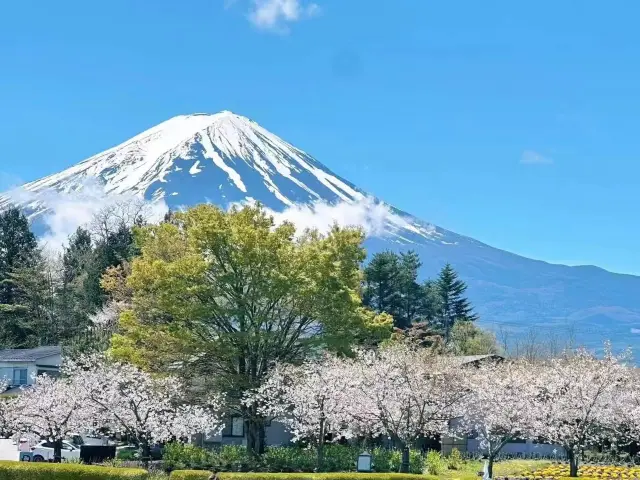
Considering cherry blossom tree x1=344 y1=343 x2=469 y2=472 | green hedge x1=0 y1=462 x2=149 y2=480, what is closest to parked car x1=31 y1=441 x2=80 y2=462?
green hedge x1=0 y1=462 x2=149 y2=480

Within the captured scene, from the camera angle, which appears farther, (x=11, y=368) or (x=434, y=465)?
(x=11, y=368)

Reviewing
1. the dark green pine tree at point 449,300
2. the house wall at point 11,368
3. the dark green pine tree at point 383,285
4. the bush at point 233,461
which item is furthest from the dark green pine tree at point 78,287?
the dark green pine tree at point 449,300

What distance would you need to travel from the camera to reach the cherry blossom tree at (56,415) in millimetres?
28766

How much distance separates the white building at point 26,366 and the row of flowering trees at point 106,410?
19.5 m

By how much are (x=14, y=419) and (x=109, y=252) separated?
30306mm

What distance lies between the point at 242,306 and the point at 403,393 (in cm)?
791

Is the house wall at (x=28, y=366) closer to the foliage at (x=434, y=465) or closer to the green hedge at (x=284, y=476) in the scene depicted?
the foliage at (x=434, y=465)

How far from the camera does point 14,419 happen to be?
2956 centimetres

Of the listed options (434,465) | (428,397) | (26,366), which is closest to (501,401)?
(434,465)

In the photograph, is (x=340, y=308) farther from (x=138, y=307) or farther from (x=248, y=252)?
(x=138, y=307)

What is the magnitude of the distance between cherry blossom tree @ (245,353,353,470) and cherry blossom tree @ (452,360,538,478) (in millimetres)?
5658

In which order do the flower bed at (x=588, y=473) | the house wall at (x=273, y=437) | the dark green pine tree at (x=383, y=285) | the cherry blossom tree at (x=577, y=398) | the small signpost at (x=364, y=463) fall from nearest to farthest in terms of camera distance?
1. the small signpost at (x=364, y=463)
2. the flower bed at (x=588, y=473)
3. the cherry blossom tree at (x=577, y=398)
4. the house wall at (x=273, y=437)
5. the dark green pine tree at (x=383, y=285)

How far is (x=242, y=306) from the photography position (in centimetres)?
3309

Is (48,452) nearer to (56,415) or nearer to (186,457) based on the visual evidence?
(56,415)
